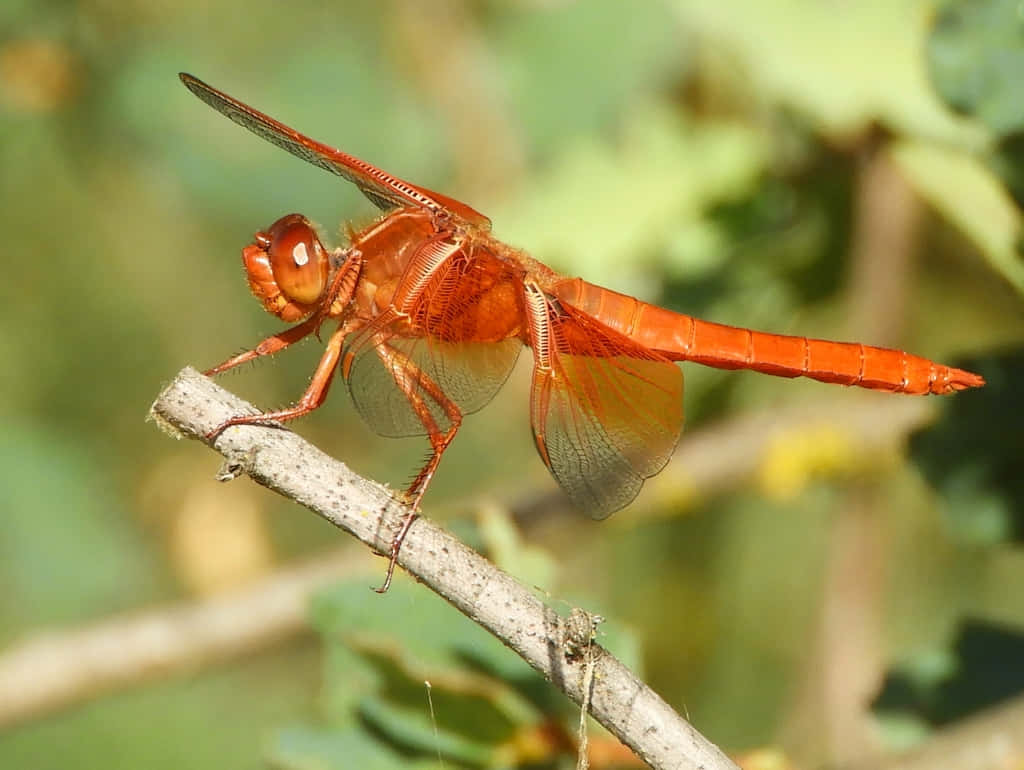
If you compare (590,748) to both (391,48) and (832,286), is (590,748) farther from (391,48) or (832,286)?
(391,48)

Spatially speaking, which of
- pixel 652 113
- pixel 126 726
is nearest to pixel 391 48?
pixel 652 113

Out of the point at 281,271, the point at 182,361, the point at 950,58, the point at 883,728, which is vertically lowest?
the point at 883,728

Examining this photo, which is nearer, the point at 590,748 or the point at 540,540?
the point at 590,748

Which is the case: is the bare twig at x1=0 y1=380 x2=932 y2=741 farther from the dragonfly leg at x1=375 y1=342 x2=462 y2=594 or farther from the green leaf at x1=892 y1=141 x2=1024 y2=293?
the dragonfly leg at x1=375 y1=342 x2=462 y2=594

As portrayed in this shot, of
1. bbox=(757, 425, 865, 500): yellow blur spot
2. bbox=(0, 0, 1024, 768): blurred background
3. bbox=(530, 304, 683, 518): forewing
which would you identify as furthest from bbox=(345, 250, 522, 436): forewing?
bbox=(757, 425, 865, 500): yellow blur spot

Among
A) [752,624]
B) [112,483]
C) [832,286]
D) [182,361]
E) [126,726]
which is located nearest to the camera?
[832,286]

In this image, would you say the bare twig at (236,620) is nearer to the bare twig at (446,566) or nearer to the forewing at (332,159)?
the forewing at (332,159)

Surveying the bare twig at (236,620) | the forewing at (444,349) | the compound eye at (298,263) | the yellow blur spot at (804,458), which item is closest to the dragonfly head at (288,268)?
the compound eye at (298,263)
